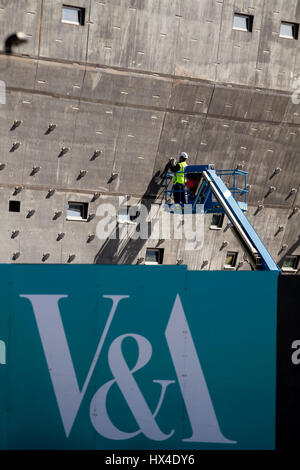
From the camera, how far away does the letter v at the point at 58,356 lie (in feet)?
38.6

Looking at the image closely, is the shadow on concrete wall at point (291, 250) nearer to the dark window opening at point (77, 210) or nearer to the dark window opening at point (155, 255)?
the dark window opening at point (155, 255)

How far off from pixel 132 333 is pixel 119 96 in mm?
10723

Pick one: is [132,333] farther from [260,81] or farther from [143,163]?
[260,81]

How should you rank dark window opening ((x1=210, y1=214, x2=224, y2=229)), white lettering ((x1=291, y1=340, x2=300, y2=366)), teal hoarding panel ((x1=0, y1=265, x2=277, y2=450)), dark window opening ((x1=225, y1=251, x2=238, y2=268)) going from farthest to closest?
dark window opening ((x1=225, y1=251, x2=238, y2=268)) → dark window opening ((x1=210, y1=214, x2=224, y2=229)) → white lettering ((x1=291, y1=340, x2=300, y2=366)) → teal hoarding panel ((x1=0, y1=265, x2=277, y2=450))

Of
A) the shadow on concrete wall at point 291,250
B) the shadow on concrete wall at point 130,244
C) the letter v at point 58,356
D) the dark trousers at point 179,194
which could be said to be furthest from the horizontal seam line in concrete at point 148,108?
the letter v at point 58,356

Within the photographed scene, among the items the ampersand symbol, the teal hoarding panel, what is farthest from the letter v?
the ampersand symbol

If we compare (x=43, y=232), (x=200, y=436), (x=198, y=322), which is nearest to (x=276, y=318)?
(x=198, y=322)

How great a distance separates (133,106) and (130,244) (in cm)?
418

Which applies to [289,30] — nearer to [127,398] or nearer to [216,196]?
[216,196]

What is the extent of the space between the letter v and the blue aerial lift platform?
8623mm

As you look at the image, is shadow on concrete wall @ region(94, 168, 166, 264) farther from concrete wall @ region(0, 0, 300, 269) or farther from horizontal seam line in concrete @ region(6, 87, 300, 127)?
horizontal seam line in concrete @ region(6, 87, 300, 127)

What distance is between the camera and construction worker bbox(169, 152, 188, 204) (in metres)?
22.1

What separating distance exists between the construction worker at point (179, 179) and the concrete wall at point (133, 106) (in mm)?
557

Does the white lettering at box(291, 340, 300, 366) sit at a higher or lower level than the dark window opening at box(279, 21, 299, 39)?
lower
